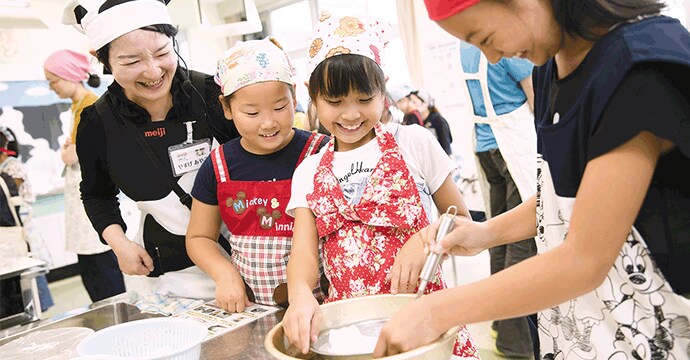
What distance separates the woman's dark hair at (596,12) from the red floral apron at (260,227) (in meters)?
0.74

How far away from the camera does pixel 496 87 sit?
2.40 m

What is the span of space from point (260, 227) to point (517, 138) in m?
1.51

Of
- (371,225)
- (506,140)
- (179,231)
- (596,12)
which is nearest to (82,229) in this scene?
(179,231)

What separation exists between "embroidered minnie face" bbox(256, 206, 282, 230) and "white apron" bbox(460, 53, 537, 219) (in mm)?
A: 1435

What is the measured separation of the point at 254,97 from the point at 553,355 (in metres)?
0.78

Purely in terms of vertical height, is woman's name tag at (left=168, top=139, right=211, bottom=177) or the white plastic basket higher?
woman's name tag at (left=168, top=139, right=211, bottom=177)

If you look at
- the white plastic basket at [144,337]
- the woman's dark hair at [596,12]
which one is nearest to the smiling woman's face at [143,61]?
the white plastic basket at [144,337]

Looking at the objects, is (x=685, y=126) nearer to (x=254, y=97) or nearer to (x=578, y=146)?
(x=578, y=146)

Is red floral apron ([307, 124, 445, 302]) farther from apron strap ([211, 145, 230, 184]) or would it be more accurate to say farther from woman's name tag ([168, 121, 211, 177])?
woman's name tag ([168, 121, 211, 177])

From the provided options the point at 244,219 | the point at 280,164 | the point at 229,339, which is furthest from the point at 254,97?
the point at 229,339

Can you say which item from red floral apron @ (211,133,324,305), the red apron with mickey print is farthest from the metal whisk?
red floral apron @ (211,133,324,305)

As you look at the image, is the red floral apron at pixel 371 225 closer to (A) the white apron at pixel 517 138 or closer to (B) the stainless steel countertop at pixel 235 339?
(B) the stainless steel countertop at pixel 235 339

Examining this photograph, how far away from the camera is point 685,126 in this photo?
58 cm

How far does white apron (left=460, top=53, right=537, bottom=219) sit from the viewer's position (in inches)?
92.9
